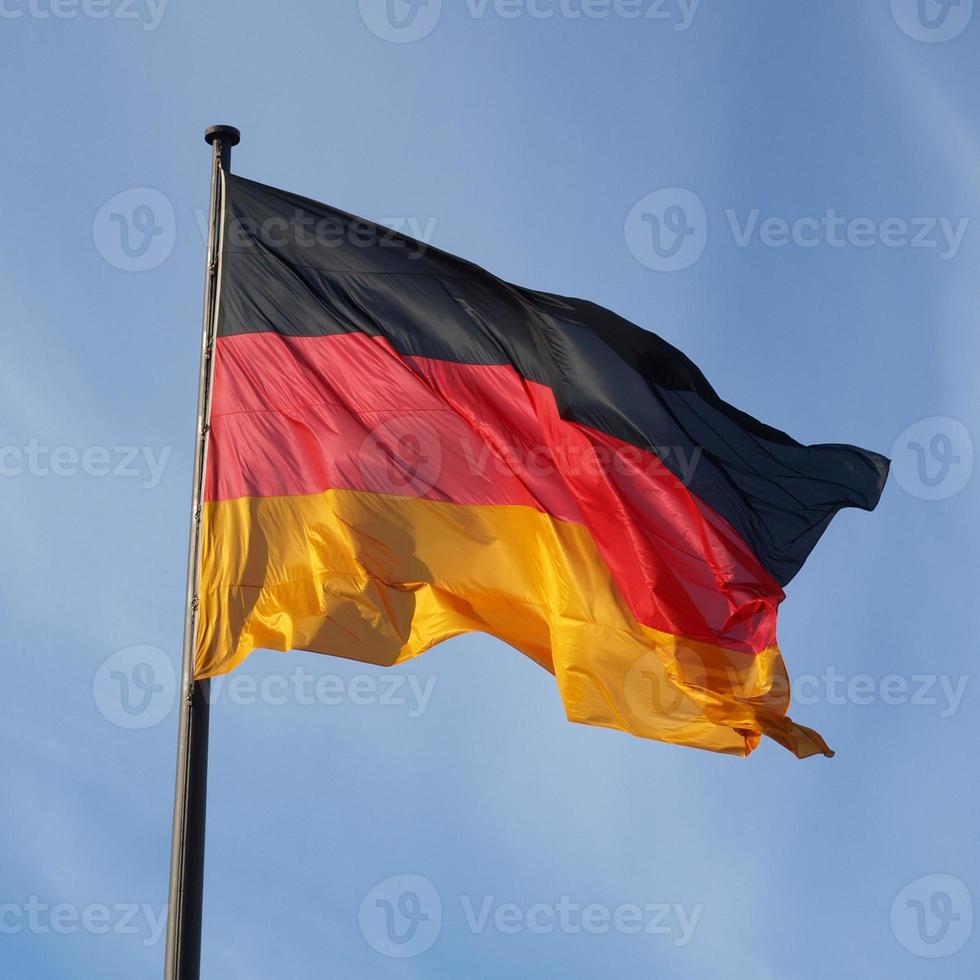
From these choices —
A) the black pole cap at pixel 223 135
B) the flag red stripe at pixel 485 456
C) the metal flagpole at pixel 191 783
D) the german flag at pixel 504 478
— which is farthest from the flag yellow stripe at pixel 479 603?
the black pole cap at pixel 223 135

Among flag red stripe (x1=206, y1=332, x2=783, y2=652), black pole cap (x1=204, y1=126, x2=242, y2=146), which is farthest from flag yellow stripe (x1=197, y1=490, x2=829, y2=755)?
black pole cap (x1=204, y1=126, x2=242, y2=146)

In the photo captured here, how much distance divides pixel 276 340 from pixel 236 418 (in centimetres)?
83

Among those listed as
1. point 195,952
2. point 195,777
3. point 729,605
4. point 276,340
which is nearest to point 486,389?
point 276,340

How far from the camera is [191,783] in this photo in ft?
33.0

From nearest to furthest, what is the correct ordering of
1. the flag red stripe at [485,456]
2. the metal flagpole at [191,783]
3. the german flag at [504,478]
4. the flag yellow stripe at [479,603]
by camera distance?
the metal flagpole at [191,783] < the flag yellow stripe at [479,603] < the german flag at [504,478] < the flag red stripe at [485,456]

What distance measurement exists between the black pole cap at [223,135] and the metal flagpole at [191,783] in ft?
6.60

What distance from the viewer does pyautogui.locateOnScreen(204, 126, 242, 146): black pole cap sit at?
1278 centimetres

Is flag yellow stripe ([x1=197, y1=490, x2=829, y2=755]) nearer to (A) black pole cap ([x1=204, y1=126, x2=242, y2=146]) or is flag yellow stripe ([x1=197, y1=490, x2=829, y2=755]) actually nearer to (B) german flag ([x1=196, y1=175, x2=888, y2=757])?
(B) german flag ([x1=196, y1=175, x2=888, y2=757])

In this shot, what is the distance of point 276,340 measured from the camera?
42.0ft

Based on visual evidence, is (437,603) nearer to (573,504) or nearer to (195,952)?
(573,504)

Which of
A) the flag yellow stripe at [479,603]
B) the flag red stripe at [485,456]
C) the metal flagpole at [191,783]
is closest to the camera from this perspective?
the metal flagpole at [191,783]

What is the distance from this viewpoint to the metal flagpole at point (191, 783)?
9594 mm

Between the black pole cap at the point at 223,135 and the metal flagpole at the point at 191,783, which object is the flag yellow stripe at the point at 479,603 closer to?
the metal flagpole at the point at 191,783

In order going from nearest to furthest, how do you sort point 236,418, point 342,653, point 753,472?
point 342,653 < point 236,418 < point 753,472
